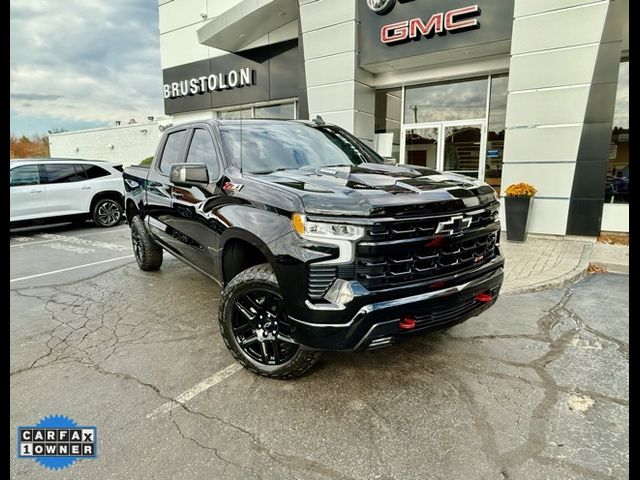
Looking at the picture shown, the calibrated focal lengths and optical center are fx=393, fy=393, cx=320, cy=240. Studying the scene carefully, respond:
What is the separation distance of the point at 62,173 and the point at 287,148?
28.2 feet

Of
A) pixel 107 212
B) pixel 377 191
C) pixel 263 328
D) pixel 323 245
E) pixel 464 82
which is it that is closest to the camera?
pixel 323 245

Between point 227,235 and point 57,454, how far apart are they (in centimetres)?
169

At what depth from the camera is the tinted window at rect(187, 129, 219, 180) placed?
349 cm

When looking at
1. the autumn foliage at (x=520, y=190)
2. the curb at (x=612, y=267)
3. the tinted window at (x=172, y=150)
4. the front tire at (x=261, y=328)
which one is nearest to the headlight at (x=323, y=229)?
the front tire at (x=261, y=328)

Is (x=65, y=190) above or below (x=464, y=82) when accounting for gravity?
below

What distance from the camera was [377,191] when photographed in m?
2.49

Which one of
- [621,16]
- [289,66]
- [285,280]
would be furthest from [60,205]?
[621,16]

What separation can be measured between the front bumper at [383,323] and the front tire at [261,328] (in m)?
0.26

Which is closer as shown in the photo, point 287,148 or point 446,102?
point 287,148

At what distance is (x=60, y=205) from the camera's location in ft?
31.2

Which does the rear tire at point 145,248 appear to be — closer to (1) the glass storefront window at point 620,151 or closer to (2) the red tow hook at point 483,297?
(2) the red tow hook at point 483,297

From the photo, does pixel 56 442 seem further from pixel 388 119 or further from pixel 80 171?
pixel 388 119

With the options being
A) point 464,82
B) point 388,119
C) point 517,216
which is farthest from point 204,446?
point 388,119

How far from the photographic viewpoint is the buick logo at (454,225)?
253 centimetres
